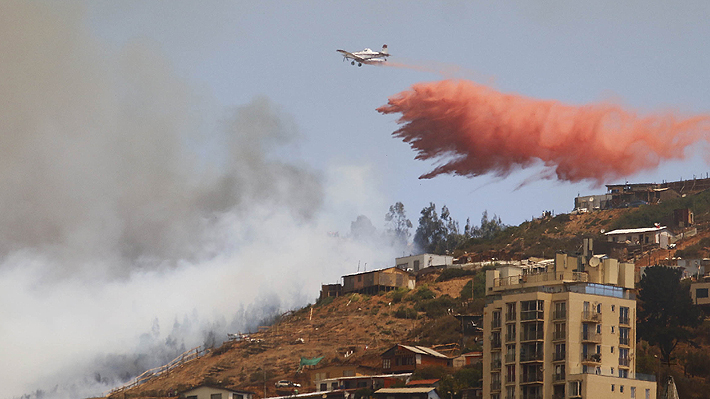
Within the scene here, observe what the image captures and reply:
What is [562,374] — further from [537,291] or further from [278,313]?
[278,313]

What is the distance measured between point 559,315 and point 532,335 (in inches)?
90.5

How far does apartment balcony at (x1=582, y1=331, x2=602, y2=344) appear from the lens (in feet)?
256

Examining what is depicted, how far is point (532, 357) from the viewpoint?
7850 centimetres

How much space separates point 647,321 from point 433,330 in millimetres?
29246

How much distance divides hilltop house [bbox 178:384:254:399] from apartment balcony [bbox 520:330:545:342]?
111 feet

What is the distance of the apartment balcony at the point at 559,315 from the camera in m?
78.5

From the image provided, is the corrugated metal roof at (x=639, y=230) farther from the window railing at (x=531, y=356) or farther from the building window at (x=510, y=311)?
the window railing at (x=531, y=356)

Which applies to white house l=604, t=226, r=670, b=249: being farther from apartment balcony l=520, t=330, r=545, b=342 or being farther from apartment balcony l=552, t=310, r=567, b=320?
apartment balcony l=520, t=330, r=545, b=342

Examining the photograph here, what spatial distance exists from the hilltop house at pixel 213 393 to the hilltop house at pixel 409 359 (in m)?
13.2

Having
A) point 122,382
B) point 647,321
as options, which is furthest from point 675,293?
point 122,382

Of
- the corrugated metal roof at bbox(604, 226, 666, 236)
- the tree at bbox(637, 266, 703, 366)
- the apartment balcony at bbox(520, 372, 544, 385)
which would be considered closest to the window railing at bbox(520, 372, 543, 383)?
the apartment balcony at bbox(520, 372, 544, 385)

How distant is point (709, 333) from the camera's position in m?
104

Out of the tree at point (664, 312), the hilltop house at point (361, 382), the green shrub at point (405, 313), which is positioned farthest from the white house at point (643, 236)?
the hilltop house at point (361, 382)

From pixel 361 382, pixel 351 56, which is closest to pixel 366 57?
pixel 351 56
